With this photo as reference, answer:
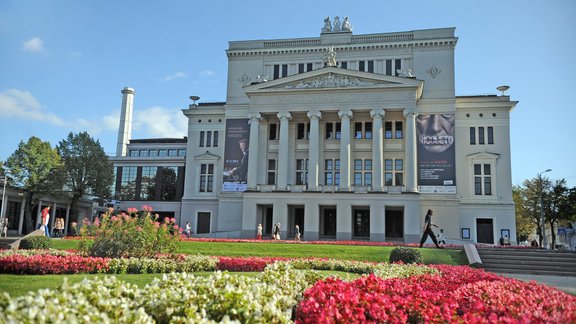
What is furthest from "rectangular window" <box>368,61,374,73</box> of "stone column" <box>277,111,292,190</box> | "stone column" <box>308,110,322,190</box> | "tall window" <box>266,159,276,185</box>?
"tall window" <box>266,159,276,185</box>

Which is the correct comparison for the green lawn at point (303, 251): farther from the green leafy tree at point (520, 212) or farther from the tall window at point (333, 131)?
the green leafy tree at point (520, 212)

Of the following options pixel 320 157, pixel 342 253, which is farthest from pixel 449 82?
pixel 342 253

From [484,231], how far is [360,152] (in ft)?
50.4

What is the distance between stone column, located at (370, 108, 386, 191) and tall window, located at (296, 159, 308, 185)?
8.02 m

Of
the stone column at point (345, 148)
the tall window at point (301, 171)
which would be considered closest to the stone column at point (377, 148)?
the stone column at point (345, 148)

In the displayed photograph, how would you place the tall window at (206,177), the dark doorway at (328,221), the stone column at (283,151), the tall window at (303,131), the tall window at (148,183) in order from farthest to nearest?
the tall window at (148,183) < the tall window at (206,177) < the tall window at (303,131) < the dark doorway at (328,221) < the stone column at (283,151)

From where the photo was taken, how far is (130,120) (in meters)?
76.1

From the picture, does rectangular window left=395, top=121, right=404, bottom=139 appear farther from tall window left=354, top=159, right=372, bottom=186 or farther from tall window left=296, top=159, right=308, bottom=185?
tall window left=296, top=159, right=308, bottom=185

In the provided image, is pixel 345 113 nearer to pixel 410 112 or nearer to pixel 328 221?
pixel 410 112

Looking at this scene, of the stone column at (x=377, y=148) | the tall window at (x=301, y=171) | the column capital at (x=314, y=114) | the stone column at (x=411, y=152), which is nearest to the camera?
the stone column at (x=411, y=152)

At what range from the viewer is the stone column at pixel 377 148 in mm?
43125

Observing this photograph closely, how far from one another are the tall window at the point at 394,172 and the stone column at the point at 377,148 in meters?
2.67

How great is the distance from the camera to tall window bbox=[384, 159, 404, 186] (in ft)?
151

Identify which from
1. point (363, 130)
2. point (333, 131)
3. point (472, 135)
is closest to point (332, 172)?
point (333, 131)
